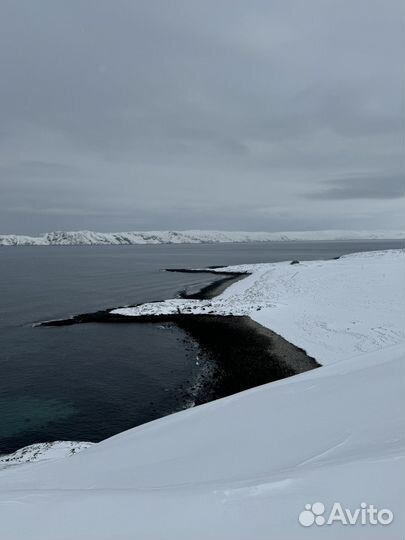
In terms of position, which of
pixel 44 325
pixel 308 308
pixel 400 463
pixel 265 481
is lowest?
pixel 44 325

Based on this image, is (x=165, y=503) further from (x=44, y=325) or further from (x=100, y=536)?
(x=44, y=325)

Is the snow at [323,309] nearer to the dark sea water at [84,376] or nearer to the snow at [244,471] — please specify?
the dark sea water at [84,376]

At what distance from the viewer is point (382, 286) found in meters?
44.8

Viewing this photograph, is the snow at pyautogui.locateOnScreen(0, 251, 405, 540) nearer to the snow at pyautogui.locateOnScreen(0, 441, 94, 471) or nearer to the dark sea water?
the snow at pyautogui.locateOnScreen(0, 441, 94, 471)

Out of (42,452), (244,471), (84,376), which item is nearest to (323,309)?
(84,376)

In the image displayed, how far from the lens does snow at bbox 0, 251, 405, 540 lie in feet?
12.8

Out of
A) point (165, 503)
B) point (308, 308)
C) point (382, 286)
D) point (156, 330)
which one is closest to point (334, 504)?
point (165, 503)

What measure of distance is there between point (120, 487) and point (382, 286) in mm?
46112

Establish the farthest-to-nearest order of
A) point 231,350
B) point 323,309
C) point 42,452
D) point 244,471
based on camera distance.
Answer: point 323,309, point 231,350, point 42,452, point 244,471

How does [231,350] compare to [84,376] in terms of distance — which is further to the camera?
[231,350]

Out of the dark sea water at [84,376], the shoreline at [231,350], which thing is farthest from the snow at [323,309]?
the dark sea water at [84,376]

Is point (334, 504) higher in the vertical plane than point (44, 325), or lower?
higher

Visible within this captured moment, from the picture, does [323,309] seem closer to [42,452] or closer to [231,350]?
[231,350]

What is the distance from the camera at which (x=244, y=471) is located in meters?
5.42
